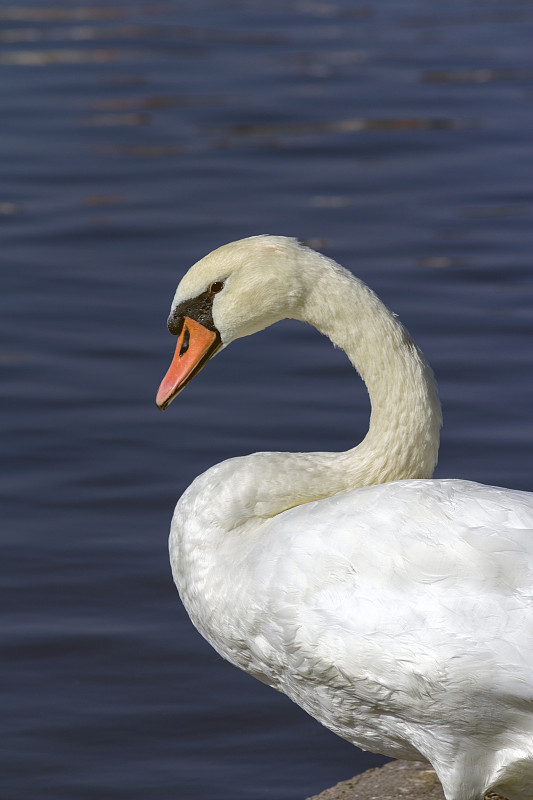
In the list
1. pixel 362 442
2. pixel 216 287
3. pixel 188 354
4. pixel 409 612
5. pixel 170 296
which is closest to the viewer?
pixel 409 612

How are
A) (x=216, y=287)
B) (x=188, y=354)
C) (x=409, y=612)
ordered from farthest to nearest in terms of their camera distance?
(x=188, y=354) < (x=216, y=287) < (x=409, y=612)

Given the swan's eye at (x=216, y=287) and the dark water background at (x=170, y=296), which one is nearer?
the swan's eye at (x=216, y=287)

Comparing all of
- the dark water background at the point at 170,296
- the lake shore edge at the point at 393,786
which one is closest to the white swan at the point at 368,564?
the lake shore edge at the point at 393,786

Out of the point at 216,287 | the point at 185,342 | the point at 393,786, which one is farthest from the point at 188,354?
the point at 393,786

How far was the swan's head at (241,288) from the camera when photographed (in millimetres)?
4191

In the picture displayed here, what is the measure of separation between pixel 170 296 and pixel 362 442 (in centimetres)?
427

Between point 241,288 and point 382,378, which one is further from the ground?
point 241,288

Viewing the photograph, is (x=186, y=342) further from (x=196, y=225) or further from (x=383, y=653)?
(x=196, y=225)

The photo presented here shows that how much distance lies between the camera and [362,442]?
13.6ft

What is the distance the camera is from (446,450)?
680cm

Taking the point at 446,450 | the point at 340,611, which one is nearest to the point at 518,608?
the point at 340,611

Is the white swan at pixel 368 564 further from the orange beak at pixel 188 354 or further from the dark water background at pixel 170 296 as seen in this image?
the dark water background at pixel 170 296

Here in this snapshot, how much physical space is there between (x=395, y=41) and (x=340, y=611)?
11738 mm

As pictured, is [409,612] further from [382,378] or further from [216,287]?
[216,287]
